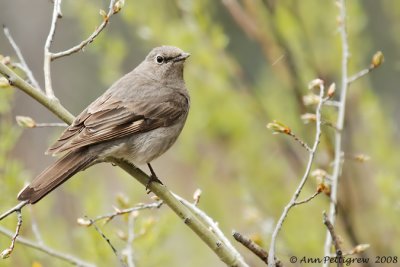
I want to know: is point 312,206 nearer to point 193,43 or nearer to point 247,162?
point 247,162

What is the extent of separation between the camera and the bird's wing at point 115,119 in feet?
12.4

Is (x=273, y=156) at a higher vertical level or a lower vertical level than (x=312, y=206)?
higher

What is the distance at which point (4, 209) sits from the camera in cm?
416

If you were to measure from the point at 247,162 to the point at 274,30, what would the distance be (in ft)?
3.71

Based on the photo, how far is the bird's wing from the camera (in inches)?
149

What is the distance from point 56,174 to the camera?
356 centimetres

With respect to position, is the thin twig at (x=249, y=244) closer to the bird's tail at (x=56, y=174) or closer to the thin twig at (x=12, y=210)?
the thin twig at (x=12, y=210)

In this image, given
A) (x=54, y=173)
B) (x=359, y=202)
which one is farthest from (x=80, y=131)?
(x=359, y=202)

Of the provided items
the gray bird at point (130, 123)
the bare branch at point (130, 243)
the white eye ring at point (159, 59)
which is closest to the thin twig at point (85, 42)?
the gray bird at point (130, 123)

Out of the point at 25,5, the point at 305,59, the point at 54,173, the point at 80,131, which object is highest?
the point at 25,5

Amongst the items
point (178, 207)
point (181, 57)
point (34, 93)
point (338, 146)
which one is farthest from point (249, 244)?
point (181, 57)

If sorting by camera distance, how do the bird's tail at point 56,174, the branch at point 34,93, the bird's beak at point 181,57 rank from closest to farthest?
the branch at point 34,93
the bird's tail at point 56,174
the bird's beak at point 181,57

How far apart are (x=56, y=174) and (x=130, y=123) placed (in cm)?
75

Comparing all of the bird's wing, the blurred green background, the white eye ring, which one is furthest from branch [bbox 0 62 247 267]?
the white eye ring
